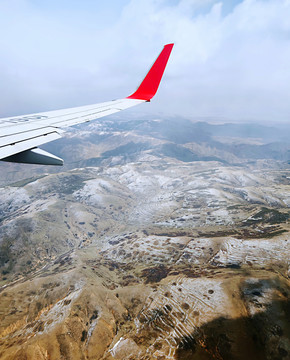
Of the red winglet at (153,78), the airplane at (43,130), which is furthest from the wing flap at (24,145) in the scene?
the red winglet at (153,78)

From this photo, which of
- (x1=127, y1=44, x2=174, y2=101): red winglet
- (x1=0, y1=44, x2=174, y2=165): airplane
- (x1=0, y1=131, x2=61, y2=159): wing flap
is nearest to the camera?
(x1=0, y1=131, x2=61, y2=159): wing flap

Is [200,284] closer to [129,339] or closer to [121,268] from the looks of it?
[129,339]

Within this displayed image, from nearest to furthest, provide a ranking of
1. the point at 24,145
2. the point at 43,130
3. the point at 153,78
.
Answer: the point at 24,145
the point at 43,130
the point at 153,78

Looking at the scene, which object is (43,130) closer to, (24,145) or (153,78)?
(24,145)

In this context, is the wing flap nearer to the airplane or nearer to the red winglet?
the airplane

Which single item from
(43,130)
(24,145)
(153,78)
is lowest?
(24,145)

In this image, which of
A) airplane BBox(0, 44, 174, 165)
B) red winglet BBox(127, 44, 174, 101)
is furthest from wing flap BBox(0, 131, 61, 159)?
red winglet BBox(127, 44, 174, 101)

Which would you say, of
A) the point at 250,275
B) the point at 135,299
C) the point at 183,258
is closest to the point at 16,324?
the point at 135,299

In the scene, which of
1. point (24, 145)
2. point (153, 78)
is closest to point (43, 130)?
point (24, 145)

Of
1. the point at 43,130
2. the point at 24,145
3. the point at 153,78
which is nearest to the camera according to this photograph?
the point at 24,145
